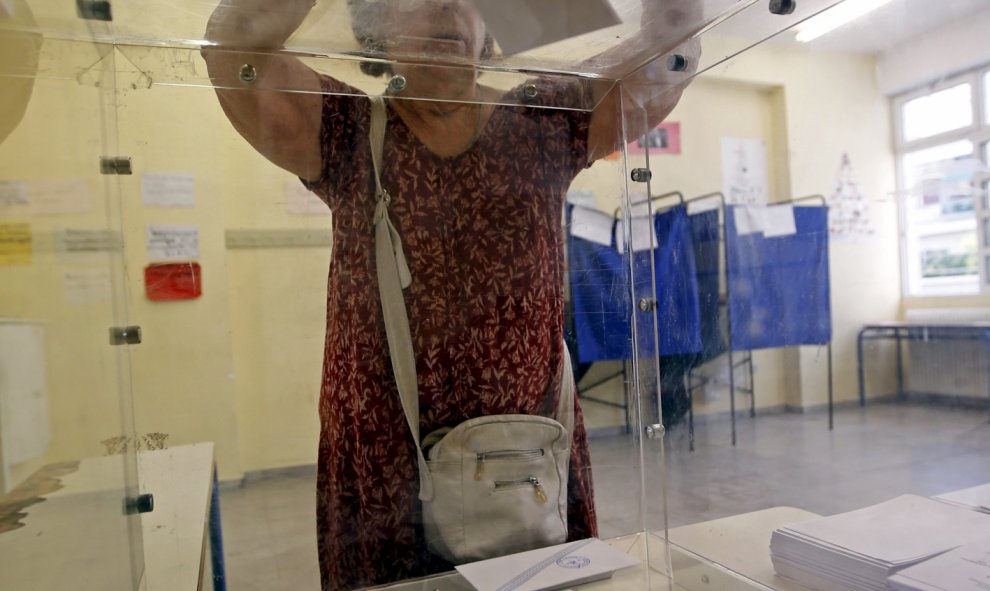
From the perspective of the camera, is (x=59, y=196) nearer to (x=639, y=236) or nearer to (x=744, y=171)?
(x=639, y=236)

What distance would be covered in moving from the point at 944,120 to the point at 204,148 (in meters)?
0.90

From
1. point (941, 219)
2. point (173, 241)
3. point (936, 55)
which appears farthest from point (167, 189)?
point (941, 219)

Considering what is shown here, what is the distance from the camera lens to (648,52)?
747mm

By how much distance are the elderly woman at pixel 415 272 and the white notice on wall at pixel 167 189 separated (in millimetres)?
90

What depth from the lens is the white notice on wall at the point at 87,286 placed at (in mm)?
516

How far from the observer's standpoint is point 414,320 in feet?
2.38

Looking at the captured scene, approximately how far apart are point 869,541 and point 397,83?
65cm

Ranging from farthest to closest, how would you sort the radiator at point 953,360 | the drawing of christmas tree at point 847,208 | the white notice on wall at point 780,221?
the white notice on wall at point 780,221 < the drawing of christmas tree at point 847,208 < the radiator at point 953,360

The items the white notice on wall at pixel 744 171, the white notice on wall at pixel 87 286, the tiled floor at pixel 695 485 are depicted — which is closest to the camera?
the white notice on wall at pixel 87 286

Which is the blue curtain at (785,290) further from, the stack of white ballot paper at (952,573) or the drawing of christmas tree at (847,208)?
the stack of white ballot paper at (952,573)

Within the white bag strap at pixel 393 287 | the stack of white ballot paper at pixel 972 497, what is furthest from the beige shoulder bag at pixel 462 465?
the stack of white ballot paper at pixel 972 497

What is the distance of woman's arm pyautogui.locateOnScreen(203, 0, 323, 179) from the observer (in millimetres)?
599

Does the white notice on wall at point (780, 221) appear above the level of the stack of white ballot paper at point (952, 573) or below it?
above

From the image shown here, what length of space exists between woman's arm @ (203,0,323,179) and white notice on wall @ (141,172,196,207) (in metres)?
0.09
